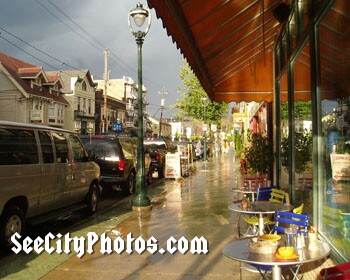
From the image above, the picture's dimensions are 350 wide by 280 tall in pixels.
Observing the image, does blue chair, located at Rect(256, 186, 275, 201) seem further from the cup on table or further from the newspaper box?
the newspaper box

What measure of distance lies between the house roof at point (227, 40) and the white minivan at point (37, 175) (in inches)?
118

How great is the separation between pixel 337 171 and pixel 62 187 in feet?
17.2

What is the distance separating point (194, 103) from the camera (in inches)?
1480

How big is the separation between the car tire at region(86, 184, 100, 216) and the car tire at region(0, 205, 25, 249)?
2872 mm

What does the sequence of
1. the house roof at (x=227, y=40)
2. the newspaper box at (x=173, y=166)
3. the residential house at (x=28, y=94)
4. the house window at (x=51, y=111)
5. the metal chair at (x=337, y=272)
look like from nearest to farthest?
1. the metal chair at (x=337, y=272)
2. the house roof at (x=227, y=40)
3. the newspaper box at (x=173, y=166)
4. the residential house at (x=28, y=94)
5. the house window at (x=51, y=111)

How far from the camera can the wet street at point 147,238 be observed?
518 cm

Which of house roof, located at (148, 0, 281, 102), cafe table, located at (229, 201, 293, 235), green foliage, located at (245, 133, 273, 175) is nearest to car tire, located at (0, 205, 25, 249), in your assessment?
cafe table, located at (229, 201, 293, 235)

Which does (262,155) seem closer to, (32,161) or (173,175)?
(32,161)

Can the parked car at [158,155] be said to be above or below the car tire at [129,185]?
above

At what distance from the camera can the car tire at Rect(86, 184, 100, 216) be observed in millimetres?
9419

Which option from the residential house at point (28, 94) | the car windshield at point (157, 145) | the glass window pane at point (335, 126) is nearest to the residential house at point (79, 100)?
the residential house at point (28, 94)

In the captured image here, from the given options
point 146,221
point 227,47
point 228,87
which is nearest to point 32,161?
point 146,221

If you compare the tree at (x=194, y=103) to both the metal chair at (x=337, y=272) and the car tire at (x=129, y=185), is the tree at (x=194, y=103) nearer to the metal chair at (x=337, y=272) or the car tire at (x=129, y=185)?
the car tire at (x=129, y=185)

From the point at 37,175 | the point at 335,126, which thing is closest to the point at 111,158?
the point at 37,175
